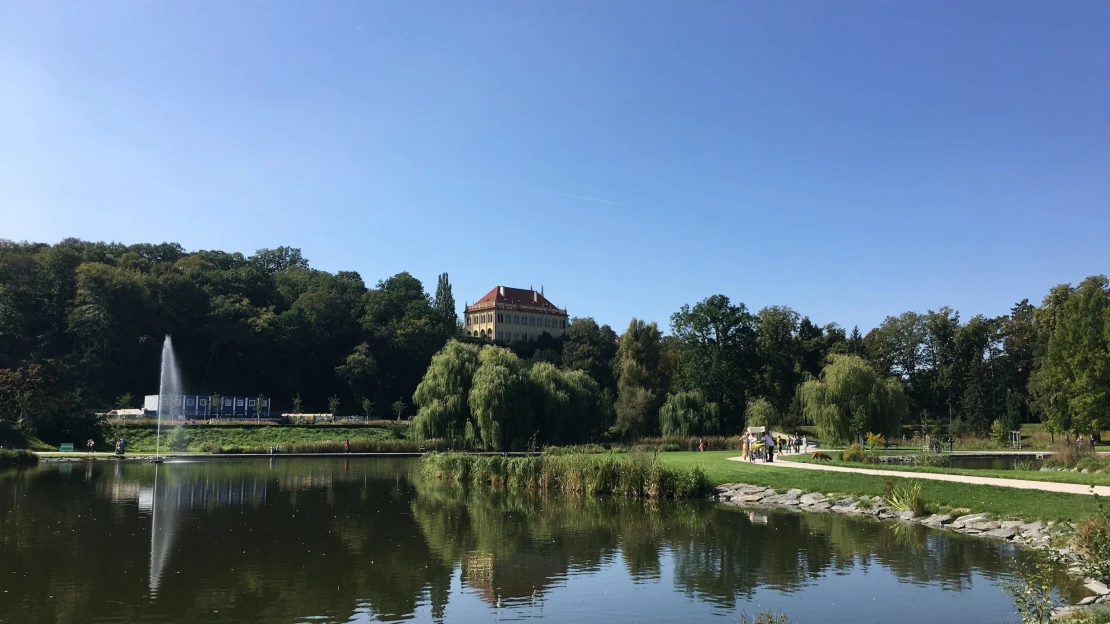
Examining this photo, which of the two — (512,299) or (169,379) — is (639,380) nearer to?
(169,379)

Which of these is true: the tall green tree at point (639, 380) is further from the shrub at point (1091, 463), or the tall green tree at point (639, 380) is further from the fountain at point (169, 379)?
the fountain at point (169, 379)

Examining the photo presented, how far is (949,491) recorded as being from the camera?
21.2 meters

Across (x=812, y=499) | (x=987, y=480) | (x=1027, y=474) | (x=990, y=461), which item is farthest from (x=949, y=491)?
(x=990, y=461)

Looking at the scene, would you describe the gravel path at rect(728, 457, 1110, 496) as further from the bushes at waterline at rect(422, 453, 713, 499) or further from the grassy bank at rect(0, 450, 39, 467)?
the grassy bank at rect(0, 450, 39, 467)

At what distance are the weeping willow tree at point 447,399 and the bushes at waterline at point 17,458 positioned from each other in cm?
2045

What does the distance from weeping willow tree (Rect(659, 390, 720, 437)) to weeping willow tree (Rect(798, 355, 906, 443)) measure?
832cm

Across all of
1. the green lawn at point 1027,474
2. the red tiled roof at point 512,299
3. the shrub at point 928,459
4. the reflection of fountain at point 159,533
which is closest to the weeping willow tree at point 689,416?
the shrub at point 928,459

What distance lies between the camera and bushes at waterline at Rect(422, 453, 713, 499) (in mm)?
26594

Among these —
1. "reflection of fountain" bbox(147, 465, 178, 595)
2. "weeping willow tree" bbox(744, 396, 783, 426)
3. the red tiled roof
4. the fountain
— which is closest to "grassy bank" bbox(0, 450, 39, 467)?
"reflection of fountain" bbox(147, 465, 178, 595)

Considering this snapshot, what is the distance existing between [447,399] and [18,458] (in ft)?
75.9

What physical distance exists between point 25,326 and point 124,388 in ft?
35.1

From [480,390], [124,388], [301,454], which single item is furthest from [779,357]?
[124,388]

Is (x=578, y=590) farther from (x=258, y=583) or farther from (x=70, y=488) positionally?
(x=70, y=488)

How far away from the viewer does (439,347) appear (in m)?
96.9
